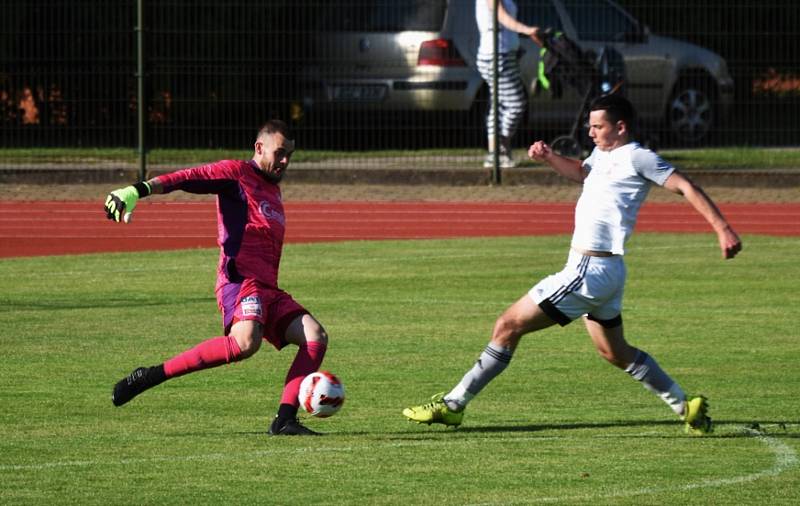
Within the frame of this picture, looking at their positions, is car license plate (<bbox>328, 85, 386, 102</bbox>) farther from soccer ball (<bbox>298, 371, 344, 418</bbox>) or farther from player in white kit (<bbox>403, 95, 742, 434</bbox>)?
soccer ball (<bbox>298, 371, 344, 418</bbox>)

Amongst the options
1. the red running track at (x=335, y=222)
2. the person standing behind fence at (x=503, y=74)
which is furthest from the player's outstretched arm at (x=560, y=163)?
the person standing behind fence at (x=503, y=74)

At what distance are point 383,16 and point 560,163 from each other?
557 inches

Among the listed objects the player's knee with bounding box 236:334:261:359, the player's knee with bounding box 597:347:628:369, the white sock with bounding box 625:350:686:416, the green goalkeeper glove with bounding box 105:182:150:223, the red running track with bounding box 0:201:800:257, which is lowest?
the red running track with bounding box 0:201:800:257

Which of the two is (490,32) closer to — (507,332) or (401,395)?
(401,395)

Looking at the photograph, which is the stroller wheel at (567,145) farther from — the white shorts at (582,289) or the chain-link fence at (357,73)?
the white shorts at (582,289)

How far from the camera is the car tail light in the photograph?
22.3m

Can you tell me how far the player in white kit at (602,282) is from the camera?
8164 millimetres

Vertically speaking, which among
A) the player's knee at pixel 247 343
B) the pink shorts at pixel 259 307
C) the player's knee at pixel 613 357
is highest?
the pink shorts at pixel 259 307

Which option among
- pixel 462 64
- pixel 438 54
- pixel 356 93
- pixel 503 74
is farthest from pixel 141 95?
pixel 503 74

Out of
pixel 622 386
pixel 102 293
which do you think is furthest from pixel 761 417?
pixel 102 293

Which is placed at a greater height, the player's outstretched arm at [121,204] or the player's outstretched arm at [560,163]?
the player's outstretched arm at [560,163]

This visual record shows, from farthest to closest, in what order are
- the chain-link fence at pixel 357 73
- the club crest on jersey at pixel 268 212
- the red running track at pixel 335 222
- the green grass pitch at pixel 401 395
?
the chain-link fence at pixel 357 73 → the red running track at pixel 335 222 → the club crest on jersey at pixel 268 212 → the green grass pitch at pixel 401 395

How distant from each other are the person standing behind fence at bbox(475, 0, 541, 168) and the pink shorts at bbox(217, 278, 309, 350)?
45.1 feet

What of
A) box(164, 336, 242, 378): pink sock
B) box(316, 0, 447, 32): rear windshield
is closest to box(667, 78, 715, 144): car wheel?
box(316, 0, 447, 32): rear windshield
